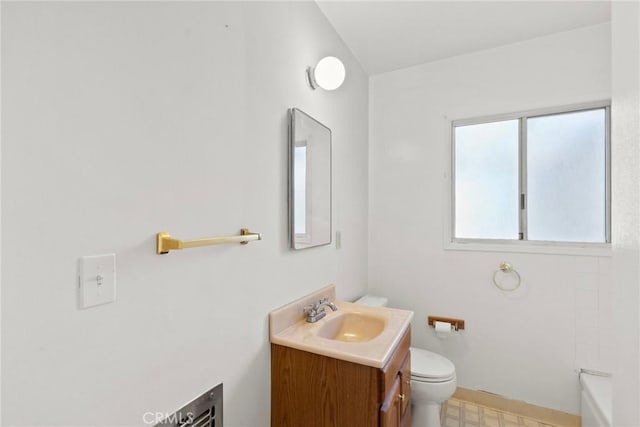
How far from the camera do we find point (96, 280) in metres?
0.69

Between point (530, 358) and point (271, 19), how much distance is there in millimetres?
2566

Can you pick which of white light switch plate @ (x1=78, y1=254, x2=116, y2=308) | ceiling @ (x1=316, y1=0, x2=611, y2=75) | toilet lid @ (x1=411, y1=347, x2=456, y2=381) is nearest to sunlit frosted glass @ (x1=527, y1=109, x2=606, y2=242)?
ceiling @ (x1=316, y1=0, x2=611, y2=75)

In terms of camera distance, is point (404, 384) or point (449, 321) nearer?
point (404, 384)

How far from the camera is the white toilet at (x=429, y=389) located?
1.71 meters

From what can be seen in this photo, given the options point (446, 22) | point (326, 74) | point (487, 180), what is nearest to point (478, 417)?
point (487, 180)

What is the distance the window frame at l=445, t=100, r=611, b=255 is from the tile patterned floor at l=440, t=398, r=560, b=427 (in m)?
1.12

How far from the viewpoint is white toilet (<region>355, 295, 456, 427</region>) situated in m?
1.71

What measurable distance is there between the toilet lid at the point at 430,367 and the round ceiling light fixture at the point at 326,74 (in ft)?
5.64

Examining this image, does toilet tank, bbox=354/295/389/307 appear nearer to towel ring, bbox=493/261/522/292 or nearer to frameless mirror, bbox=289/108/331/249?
frameless mirror, bbox=289/108/331/249

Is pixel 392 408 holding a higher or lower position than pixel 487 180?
lower

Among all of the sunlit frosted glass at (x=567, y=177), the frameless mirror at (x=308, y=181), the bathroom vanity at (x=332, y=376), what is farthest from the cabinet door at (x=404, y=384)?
the sunlit frosted glass at (x=567, y=177)

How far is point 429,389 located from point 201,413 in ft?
4.26

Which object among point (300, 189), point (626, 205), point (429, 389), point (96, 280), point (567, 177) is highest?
point (567, 177)

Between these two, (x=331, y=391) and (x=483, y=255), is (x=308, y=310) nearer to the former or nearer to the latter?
(x=331, y=391)
